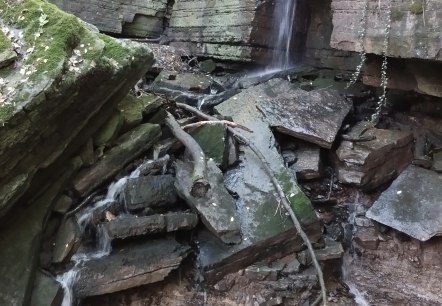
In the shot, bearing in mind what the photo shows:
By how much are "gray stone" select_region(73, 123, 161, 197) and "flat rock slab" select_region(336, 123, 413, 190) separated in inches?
90.4

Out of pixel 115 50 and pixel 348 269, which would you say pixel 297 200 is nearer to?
pixel 348 269

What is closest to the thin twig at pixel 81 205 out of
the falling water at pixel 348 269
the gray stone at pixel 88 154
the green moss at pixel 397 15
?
the gray stone at pixel 88 154

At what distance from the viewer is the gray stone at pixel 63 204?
13.5ft

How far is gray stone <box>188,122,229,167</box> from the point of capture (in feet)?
16.2

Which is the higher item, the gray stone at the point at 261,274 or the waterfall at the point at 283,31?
the waterfall at the point at 283,31

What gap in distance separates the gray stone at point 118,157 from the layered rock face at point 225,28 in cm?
319

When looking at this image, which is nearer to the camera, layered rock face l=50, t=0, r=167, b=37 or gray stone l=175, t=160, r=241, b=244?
gray stone l=175, t=160, r=241, b=244

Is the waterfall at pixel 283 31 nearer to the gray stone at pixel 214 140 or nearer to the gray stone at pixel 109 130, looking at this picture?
the gray stone at pixel 214 140

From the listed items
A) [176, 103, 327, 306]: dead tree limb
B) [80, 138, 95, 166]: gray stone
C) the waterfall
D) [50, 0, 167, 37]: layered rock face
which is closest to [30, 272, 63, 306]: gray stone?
[80, 138, 95, 166]: gray stone

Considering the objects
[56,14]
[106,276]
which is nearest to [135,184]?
[106,276]

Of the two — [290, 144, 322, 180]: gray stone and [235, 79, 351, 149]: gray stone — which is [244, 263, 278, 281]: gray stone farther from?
[235, 79, 351, 149]: gray stone

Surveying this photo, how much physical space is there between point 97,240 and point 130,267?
1.55ft

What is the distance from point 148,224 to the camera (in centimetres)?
408

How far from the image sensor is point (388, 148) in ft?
16.9
